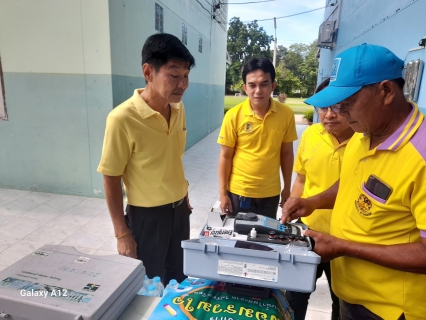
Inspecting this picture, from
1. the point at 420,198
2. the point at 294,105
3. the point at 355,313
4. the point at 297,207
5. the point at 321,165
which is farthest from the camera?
the point at 294,105

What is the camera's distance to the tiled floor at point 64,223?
2.45 metres

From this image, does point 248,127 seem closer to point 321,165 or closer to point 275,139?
point 275,139

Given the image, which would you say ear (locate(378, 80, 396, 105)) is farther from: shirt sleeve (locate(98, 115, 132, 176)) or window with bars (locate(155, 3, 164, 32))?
window with bars (locate(155, 3, 164, 32))

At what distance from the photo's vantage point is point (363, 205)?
890mm

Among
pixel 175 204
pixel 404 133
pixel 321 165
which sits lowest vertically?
pixel 175 204

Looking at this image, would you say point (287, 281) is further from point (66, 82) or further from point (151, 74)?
point (66, 82)

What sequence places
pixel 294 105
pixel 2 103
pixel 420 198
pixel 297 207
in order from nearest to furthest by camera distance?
pixel 420 198 → pixel 297 207 → pixel 2 103 → pixel 294 105

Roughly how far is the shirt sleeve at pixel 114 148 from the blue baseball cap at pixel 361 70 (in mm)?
856

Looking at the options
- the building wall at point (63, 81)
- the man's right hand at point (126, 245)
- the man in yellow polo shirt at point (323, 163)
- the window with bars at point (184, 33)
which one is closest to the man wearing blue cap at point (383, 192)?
the man in yellow polo shirt at point (323, 163)

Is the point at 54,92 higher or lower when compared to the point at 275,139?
higher

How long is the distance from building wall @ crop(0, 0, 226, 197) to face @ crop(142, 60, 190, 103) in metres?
2.13

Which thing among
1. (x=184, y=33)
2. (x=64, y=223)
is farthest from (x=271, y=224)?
(x=184, y=33)

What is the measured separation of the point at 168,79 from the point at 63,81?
2642 millimetres

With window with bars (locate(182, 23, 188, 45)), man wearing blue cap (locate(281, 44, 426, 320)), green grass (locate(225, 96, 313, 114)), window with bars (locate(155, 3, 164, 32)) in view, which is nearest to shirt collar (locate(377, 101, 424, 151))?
man wearing blue cap (locate(281, 44, 426, 320))
